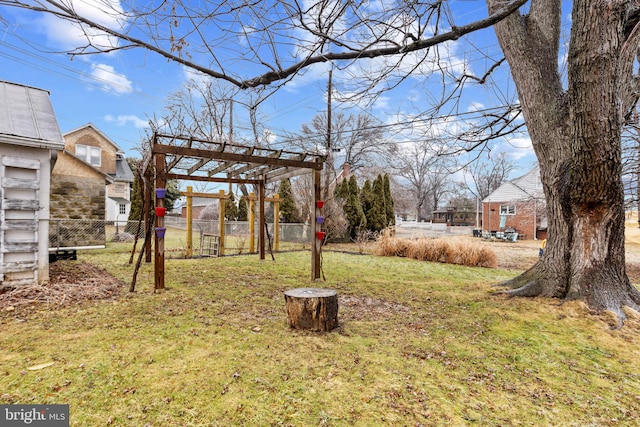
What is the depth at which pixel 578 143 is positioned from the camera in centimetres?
353

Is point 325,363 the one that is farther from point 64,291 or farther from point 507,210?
point 507,210

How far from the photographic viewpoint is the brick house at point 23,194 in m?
4.54

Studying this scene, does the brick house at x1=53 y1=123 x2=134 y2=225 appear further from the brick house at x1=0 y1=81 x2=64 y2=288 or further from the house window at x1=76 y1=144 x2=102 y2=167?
the brick house at x1=0 y1=81 x2=64 y2=288

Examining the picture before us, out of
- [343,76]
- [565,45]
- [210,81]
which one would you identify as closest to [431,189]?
[210,81]

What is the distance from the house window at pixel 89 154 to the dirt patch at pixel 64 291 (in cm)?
1409

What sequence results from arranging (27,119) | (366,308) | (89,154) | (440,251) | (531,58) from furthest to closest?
(89,154)
(440,251)
(27,119)
(531,58)
(366,308)

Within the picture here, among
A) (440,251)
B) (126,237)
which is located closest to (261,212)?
(440,251)

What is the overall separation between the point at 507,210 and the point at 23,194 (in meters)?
26.2

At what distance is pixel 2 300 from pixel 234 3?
4686 mm

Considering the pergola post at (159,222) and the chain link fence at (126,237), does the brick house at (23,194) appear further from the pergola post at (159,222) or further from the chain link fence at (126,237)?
the chain link fence at (126,237)

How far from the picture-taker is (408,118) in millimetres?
4750

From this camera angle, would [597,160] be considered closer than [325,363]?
No

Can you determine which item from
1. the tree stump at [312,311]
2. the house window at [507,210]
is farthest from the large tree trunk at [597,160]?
the house window at [507,210]

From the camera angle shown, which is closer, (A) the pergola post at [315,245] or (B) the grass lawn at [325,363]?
(B) the grass lawn at [325,363]
